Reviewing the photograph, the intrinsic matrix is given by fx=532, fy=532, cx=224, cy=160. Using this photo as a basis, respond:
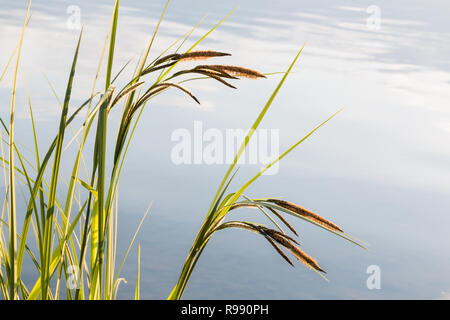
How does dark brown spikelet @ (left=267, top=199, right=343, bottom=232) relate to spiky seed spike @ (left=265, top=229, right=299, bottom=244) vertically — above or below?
above

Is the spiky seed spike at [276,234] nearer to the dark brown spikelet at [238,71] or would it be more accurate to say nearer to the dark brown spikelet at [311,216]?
the dark brown spikelet at [311,216]

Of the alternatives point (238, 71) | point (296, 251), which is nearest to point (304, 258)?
point (296, 251)

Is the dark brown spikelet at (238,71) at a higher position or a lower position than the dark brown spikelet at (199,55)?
lower

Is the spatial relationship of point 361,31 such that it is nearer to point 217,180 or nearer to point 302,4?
point 302,4

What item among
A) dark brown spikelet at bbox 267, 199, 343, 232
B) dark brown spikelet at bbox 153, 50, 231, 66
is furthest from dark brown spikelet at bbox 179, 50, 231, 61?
dark brown spikelet at bbox 267, 199, 343, 232

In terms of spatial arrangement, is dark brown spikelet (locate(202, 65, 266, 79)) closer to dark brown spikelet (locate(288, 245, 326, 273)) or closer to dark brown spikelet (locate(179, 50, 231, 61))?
dark brown spikelet (locate(179, 50, 231, 61))

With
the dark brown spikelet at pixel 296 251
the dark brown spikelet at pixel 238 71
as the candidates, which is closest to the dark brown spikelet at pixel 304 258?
the dark brown spikelet at pixel 296 251

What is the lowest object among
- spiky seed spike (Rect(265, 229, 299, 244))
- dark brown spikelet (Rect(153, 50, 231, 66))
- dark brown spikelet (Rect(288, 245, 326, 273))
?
dark brown spikelet (Rect(288, 245, 326, 273))

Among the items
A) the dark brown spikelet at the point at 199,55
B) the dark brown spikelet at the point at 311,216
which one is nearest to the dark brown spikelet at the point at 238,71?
the dark brown spikelet at the point at 199,55

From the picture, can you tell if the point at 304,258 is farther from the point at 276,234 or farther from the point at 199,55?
the point at 199,55

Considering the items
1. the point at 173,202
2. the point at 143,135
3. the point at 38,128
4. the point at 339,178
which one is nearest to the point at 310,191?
the point at 339,178

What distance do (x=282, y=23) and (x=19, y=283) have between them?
568 centimetres

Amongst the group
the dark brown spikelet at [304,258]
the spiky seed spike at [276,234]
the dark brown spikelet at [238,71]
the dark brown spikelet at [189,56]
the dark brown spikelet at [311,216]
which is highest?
the dark brown spikelet at [189,56]
